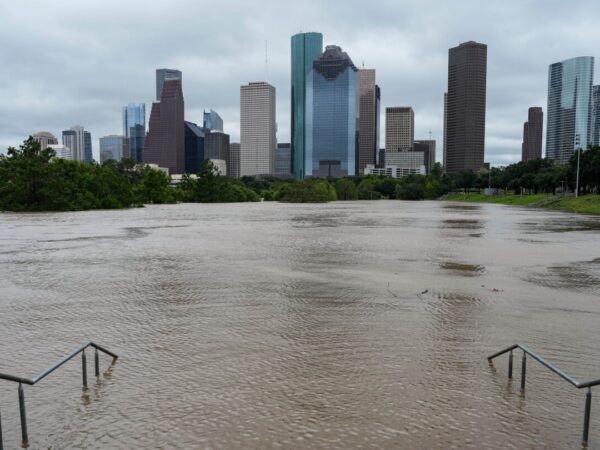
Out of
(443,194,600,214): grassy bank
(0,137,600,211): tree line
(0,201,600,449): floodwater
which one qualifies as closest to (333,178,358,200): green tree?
(0,137,600,211): tree line

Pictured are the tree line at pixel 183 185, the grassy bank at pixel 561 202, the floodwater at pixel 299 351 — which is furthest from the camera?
the grassy bank at pixel 561 202

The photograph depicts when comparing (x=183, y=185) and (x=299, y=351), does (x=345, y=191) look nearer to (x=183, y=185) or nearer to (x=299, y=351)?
(x=183, y=185)

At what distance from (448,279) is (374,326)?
6.55 metres

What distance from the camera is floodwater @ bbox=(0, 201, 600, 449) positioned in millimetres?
6188

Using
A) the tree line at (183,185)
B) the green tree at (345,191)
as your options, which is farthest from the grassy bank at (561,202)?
the green tree at (345,191)

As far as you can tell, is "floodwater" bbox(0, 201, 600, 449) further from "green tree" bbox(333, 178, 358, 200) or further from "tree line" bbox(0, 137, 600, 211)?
"green tree" bbox(333, 178, 358, 200)

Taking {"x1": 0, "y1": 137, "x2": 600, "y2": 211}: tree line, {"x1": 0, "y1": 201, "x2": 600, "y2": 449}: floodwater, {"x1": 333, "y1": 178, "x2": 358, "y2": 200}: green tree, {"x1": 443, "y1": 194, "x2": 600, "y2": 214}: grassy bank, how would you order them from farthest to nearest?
{"x1": 333, "y1": 178, "x2": 358, "y2": 200}: green tree → {"x1": 443, "y1": 194, "x2": 600, "y2": 214}: grassy bank → {"x1": 0, "y1": 137, "x2": 600, "y2": 211}: tree line → {"x1": 0, "y1": 201, "x2": 600, "y2": 449}: floodwater

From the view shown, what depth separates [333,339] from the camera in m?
9.74

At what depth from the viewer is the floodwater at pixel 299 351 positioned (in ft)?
20.3

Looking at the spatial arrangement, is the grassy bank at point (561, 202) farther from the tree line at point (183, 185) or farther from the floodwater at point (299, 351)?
the floodwater at point (299, 351)

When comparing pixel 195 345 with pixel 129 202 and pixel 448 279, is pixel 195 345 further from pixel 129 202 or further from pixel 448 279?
pixel 129 202

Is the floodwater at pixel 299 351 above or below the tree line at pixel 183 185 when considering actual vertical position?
below

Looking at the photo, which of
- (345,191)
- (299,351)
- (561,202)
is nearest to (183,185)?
(345,191)

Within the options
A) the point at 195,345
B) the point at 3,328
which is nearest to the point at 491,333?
the point at 195,345
